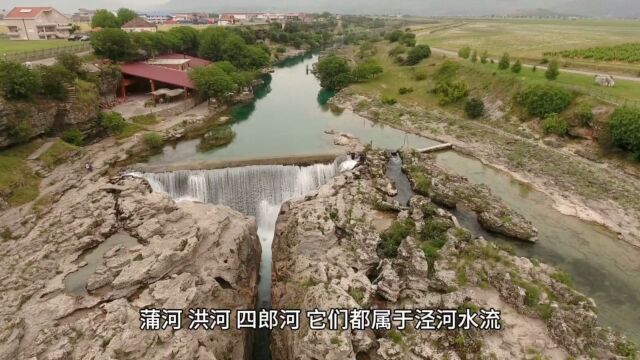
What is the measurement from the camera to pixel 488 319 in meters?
17.5

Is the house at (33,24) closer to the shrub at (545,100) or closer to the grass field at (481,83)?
the grass field at (481,83)

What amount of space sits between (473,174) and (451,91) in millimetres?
22211

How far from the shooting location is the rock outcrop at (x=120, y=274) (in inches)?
603

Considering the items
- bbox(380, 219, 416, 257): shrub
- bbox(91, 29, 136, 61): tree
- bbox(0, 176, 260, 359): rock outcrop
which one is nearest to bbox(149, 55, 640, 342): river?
bbox(380, 219, 416, 257): shrub

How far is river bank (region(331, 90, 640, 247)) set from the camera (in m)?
27.9

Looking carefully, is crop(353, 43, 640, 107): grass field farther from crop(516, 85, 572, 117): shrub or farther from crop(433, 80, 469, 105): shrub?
crop(516, 85, 572, 117): shrub

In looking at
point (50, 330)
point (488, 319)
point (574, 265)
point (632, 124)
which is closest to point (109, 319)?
point (50, 330)

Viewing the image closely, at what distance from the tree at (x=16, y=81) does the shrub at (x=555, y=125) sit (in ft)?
162

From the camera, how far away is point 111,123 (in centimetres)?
3966

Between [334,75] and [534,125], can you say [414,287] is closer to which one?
[534,125]

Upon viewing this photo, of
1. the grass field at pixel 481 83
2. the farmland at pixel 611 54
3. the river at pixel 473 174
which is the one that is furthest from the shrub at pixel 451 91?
the farmland at pixel 611 54

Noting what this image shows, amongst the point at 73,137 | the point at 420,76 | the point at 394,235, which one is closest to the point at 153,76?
the point at 73,137

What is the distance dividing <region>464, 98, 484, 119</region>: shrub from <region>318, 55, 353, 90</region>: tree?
22597mm

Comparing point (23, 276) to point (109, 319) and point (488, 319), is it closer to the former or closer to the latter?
point (109, 319)
